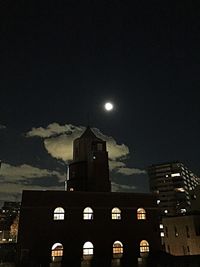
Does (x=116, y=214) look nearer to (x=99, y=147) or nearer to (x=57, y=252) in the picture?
(x=57, y=252)

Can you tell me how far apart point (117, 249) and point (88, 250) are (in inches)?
128

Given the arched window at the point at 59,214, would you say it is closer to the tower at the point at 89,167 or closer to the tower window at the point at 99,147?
the tower at the point at 89,167

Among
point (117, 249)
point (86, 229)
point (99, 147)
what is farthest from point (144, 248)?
point (99, 147)

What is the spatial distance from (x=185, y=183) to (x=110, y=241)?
251 feet

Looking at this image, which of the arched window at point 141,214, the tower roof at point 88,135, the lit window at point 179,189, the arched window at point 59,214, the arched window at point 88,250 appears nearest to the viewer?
the arched window at point 88,250

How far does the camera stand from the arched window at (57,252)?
2494cm

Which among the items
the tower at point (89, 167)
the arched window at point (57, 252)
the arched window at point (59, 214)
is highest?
the tower at point (89, 167)

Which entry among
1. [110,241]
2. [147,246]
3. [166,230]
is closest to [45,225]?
[110,241]

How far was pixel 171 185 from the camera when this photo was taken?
9375cm

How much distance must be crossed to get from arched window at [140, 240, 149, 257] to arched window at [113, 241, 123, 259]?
2.34 metres

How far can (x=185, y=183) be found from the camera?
95750 mm

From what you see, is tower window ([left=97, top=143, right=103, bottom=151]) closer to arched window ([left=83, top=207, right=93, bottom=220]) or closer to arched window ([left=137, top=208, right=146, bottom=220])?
arched window ([left=83, top=207, right=93, bottom=220])

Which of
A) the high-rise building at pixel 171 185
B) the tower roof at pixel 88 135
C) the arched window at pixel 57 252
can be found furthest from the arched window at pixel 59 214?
the high-rise building at pixel 171 185

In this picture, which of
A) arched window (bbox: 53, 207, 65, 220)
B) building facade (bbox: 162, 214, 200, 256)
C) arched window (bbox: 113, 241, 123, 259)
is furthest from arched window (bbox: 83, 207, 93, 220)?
building facade (bbox: 162, 214, 200, 256)
